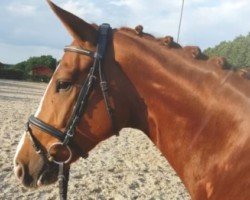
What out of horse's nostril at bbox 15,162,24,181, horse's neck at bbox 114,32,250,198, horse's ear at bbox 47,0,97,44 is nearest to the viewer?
horse's neck at bbox 114,32,250,198

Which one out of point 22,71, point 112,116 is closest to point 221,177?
point 112,116

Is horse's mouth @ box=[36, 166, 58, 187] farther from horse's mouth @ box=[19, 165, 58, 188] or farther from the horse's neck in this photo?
the horse's neck

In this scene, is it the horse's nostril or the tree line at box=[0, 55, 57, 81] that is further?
the tree line at box=[0, 55, 57, 81]

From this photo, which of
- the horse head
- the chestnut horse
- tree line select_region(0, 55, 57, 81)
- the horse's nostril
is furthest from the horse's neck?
tree line select_region(0, 55, 57, 81)

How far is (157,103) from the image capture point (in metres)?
3.30

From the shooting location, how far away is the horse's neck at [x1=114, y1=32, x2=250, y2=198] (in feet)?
10.0

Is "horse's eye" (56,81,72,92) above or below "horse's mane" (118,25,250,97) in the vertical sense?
below

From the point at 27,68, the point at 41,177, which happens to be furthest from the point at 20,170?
the point at 27,68

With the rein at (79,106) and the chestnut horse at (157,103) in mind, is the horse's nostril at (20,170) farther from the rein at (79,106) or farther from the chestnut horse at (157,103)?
the rein at (79,106)

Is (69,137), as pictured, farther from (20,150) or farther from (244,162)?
(244,162)

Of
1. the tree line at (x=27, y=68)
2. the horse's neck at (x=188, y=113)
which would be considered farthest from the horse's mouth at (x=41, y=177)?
the tree line at (x=27, y=68)

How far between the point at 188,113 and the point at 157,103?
0.24 meters

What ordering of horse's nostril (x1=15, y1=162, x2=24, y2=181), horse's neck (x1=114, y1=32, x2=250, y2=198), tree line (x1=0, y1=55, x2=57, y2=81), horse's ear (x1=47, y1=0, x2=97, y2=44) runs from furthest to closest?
tree line (x1=0, y1=55, x2=57, y2=81), horse's nostril (x1=15, y1=162, x2=24, y2=181), horse's ear (x1=47, y1=0, x2=97, y2=44), horse's neck (x1=114, y1=32, x2=250, y2=198)

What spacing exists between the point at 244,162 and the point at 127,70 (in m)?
1.03
